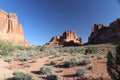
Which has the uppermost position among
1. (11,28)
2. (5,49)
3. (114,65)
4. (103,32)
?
(11,28)

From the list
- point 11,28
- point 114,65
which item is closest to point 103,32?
point 11,28

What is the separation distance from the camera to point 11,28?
4614 inches

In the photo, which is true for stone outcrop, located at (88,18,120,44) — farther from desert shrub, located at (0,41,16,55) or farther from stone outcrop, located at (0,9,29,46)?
desert shrub, located at (0,41,16,55)

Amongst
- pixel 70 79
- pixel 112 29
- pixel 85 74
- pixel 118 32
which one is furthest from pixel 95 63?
pixel 112 29

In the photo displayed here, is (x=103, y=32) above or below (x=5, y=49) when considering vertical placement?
above

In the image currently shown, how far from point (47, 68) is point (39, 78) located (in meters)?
2.27

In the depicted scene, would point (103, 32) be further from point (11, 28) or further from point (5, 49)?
point (5, 49)

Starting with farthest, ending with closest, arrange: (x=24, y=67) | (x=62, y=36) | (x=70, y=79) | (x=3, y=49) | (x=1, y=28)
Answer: (x=62, y=36), (x=1, y=28), (x=3, y=49), (x=24, y=67), (x=70, y=79)

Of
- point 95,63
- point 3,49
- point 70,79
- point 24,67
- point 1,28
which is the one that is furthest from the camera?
point 1,28

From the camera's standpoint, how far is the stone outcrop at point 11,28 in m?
111

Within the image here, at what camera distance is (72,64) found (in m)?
22.3

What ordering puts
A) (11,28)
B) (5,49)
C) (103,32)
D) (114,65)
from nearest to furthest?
(114,65)
(5,49)
(11,28)
(103,32)

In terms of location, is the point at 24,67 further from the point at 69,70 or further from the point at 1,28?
the point at 1,28

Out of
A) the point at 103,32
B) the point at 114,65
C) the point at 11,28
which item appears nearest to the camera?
the point at 114,65
